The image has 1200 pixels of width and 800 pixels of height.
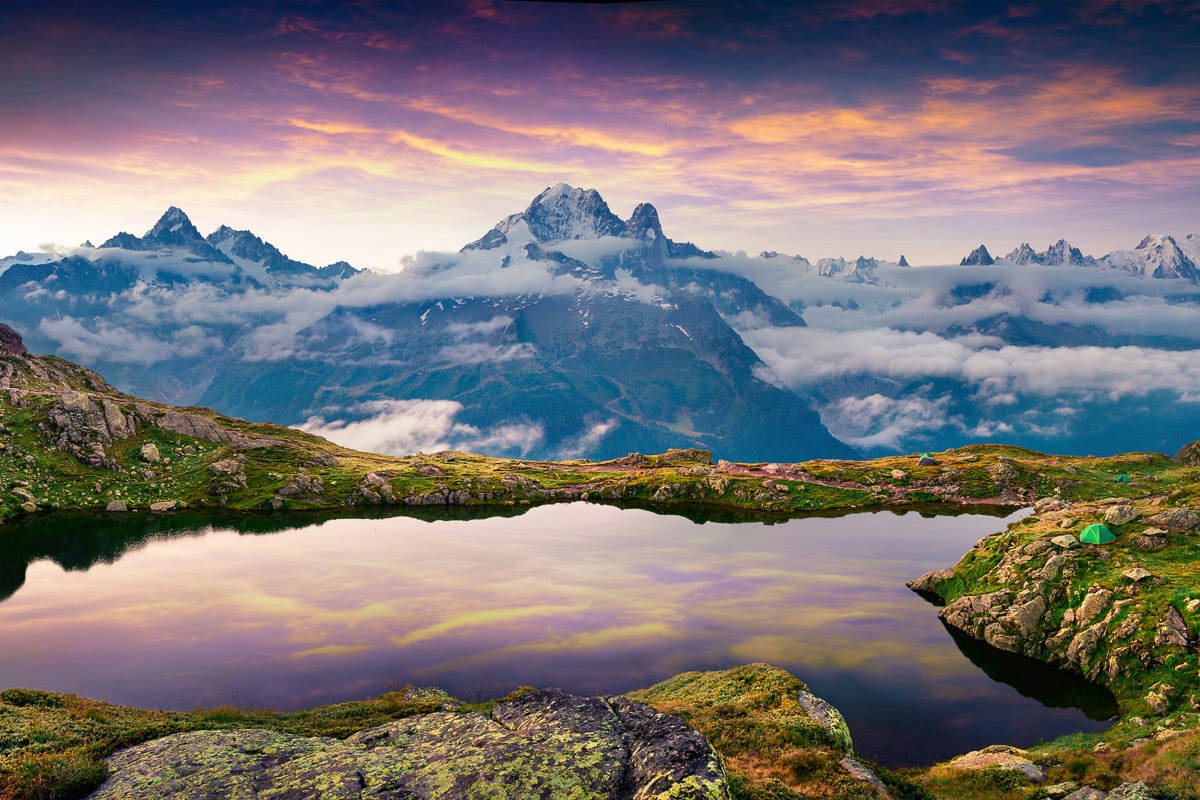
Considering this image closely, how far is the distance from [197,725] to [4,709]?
24.9 feet

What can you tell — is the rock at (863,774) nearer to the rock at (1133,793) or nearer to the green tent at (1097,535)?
the rock at (1133,793)

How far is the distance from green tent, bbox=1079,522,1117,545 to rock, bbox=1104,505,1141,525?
8.77ft

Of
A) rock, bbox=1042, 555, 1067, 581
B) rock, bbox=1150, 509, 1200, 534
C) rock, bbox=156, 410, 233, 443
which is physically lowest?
rock, bbox=1042, 555, 1067, 581

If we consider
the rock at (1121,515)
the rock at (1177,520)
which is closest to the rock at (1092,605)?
the rock at (1121,515)

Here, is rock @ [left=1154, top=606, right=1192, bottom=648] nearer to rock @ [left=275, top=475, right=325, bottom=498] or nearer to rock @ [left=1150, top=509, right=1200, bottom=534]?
rock @ [left=1150, top=509, right=1200, bottom=534]

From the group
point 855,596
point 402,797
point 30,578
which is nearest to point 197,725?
point 402,797

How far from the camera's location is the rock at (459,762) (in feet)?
58.2

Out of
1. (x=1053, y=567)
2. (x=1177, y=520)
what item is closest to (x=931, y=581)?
(x=1053, y=567)

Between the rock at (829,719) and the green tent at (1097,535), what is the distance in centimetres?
4625

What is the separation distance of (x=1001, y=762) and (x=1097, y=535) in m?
42.4

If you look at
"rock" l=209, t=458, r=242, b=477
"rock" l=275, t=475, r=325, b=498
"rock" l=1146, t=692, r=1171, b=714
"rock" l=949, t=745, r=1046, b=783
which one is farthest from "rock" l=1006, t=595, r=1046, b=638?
"rock" l=209, t=458, r=242, b=477

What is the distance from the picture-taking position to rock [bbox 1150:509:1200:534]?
2506 inches

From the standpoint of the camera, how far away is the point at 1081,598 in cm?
5750

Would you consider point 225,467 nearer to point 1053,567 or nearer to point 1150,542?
point 1053,567
